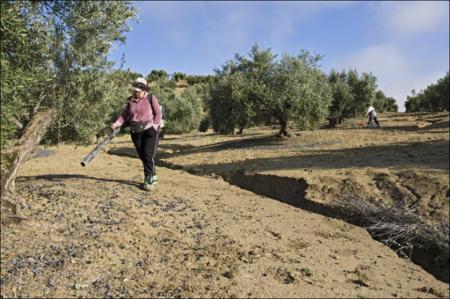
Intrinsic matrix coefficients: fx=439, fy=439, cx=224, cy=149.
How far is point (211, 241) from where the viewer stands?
7051 mm

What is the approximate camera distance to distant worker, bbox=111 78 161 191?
9250 mm

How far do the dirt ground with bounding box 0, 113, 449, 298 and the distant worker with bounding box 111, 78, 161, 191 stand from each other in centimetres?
102

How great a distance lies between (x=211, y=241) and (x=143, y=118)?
11.5 ft

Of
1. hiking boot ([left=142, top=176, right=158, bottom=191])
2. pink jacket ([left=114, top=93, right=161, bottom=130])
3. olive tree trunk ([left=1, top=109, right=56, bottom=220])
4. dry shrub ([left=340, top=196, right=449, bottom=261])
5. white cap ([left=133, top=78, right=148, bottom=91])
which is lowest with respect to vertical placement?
dry shrub ([left=340, top=196, right=449, bottom=261])

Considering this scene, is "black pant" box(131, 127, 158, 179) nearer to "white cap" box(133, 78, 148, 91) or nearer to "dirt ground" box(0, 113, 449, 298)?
"dirt ground" box(0, 113, 449, 298)

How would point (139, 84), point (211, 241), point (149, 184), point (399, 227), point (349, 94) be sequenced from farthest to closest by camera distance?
point (349, 94) < point (149, 184) < point (139, 84) < point (399, 227) < point (211, 241)

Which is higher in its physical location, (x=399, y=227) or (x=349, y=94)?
(x=349, y=94)

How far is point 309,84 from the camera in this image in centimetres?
2220

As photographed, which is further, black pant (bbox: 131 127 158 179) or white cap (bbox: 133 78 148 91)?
black pant (bbox: 131 127 158 179)

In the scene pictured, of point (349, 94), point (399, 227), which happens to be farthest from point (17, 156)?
point (349, 94)

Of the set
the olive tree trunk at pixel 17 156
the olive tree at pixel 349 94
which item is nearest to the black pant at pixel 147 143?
the olive tree trunk at pixel 17 156

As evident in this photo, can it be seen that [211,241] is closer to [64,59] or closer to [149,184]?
[149,184]

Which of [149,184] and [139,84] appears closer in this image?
[139,84]

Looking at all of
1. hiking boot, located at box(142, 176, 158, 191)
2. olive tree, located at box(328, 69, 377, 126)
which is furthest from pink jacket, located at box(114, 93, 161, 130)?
olive tree, located at box(328, 69, 377, 126)
